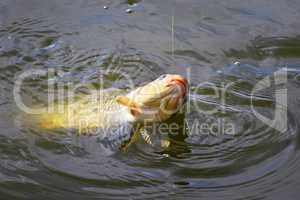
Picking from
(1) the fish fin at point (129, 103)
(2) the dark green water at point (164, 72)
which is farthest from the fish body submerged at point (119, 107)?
(2) the dark green water at point (164, 72)

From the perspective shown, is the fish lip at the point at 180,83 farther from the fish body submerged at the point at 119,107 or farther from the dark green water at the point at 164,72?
the dark green water at the point at 164,72

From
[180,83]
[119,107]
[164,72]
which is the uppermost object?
[164,72]

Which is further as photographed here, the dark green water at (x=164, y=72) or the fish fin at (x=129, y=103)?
the fish fin at (x=129, y=103)

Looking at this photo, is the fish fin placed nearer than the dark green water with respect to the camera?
No

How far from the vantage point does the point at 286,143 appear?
10.7 ft

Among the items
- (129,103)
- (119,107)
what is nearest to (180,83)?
(129,103)

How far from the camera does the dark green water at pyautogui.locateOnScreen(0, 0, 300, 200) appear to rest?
303cm

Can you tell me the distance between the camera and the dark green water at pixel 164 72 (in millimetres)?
3031

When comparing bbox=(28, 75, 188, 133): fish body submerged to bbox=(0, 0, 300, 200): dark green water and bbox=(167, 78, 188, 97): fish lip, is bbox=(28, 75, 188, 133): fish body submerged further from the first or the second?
bbox=(0, 0, 300, 200): dark green water

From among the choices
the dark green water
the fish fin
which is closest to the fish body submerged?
the fish fin

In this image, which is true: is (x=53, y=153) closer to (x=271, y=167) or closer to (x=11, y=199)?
(x=11, y=199)

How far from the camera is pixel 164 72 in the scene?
155 inches

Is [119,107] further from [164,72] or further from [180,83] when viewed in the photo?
[164,72]

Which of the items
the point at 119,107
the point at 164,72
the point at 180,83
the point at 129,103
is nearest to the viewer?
the point at 180,83
